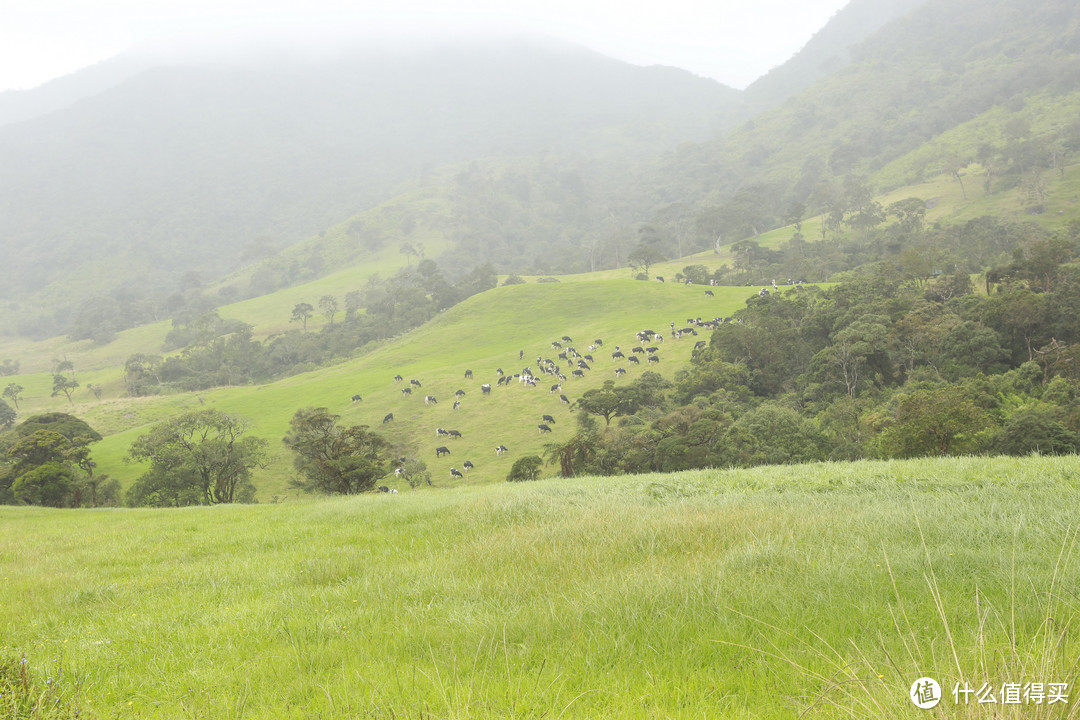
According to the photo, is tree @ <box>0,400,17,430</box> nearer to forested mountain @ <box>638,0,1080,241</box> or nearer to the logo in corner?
the logo in corner

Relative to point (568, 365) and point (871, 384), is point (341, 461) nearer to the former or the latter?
point (871, 384)

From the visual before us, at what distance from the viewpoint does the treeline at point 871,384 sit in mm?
23812

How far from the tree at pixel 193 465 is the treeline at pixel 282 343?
61995 millimetres

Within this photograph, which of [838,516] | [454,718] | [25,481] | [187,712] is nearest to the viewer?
[454,718]

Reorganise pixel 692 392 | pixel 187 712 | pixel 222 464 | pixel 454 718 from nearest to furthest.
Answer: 1. pixel 454 718
2. pixel 187 712
3. pixel 222 464
4. pixel 692 392

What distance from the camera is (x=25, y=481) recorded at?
39.9 meters

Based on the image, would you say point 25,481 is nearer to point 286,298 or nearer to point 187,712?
point 187,712

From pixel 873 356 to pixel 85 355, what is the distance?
17920 centimetres

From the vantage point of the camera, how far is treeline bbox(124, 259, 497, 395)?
107750 mm

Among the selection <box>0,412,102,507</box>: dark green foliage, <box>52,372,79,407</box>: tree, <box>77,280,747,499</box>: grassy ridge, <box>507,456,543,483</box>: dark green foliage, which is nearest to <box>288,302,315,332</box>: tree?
Answer: <box>77,280,747,499</box>: grassy ridge

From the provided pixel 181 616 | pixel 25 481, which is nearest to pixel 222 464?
pixel 25 481

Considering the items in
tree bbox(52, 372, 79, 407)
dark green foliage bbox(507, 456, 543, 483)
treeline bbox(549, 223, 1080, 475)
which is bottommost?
dark green foliage bbox(507, 456, 543, 483)

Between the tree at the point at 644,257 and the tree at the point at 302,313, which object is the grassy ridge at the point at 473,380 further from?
the tree at the point at 302,313

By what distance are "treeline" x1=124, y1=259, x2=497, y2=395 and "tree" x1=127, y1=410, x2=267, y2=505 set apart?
203ft
